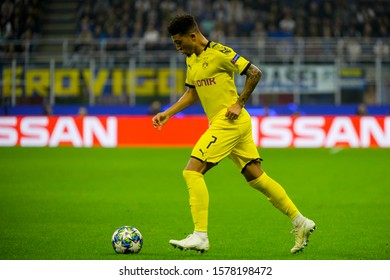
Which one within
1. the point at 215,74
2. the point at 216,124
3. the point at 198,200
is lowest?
the point at 198,200

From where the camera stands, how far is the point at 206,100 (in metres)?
8.50

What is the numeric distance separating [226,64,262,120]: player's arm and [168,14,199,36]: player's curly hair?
2.33ft

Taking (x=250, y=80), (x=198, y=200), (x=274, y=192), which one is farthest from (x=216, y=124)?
(x=274, y=192)

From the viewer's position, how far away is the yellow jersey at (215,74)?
833 cm

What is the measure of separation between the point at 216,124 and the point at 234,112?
0.24m

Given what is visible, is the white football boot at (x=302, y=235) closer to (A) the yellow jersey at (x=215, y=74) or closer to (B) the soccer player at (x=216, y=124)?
(B) the soccer player at (x=216, y=124)

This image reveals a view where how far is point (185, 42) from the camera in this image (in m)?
8.26

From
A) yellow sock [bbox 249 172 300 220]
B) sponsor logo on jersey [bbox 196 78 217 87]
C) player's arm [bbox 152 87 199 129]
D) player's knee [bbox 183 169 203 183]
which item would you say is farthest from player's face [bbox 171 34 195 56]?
yellow sock [bbox 249 172 300 220]

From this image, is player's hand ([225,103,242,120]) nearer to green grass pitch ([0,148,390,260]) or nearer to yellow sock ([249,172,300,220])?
yellow sock ([249,172,300,220])

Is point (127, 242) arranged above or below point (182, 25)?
below

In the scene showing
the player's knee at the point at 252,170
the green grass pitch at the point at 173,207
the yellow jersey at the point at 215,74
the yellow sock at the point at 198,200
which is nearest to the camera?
the yellow sock at the point at 198,200

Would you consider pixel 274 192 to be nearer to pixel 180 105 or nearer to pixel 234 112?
pixel 234 112

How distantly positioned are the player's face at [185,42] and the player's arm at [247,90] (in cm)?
61

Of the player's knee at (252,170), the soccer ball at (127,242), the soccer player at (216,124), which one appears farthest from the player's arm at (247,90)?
the soccer ball at (127,242)
